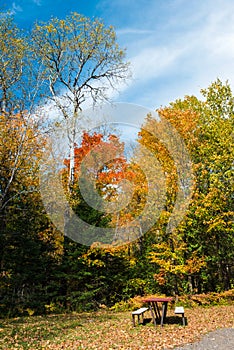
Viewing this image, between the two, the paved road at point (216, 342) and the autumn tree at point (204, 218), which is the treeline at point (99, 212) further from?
the paved road at point (216, 342)

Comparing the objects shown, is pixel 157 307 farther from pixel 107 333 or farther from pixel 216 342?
pixel 216 342

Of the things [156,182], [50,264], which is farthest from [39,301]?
[156,182]

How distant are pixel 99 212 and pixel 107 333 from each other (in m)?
7.49

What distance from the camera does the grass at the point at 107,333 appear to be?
6.67 m

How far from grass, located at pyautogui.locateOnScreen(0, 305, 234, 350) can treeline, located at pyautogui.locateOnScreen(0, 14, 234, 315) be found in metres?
3.33

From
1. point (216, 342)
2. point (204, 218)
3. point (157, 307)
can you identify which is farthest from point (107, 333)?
point (204, 218)

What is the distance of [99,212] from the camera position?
15.1 meters

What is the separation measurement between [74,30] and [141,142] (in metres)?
6.68

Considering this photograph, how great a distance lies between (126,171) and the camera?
15.9 meters

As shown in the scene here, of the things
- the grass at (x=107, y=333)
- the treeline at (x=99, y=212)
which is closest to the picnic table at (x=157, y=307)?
the grass at (x=107, y=333)

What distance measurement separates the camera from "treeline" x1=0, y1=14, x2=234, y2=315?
1266cm

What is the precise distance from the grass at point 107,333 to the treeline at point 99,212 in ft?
10.9

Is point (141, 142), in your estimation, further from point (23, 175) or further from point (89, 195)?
point (23, 175)

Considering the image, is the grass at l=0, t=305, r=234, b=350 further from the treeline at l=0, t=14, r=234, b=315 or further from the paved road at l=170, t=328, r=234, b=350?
the treeline at l=0, t=14, r=234, b=315
